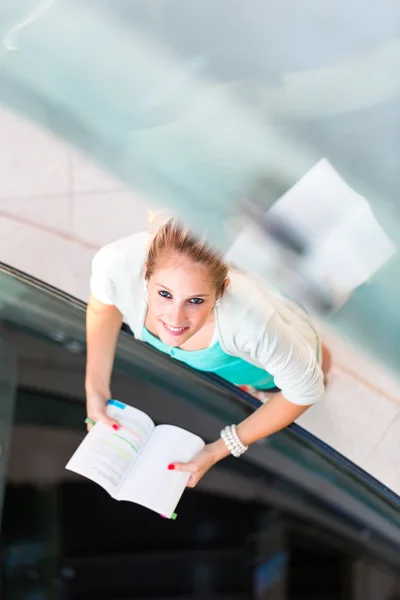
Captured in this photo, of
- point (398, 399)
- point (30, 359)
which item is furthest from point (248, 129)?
point (398, 399)

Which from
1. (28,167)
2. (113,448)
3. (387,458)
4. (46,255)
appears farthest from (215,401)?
(28,167)

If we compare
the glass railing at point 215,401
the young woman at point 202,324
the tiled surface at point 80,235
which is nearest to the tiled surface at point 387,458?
the tiled surface at point 80,235

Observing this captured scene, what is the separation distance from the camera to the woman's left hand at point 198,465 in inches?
34.0

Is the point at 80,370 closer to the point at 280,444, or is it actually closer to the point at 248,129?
the point at 280,444

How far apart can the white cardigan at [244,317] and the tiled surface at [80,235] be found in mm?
343

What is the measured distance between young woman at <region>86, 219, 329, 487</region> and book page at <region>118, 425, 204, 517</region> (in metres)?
0.02

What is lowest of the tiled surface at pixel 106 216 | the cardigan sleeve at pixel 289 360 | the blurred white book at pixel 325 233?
the cardigan sleeve at pixel 289 360

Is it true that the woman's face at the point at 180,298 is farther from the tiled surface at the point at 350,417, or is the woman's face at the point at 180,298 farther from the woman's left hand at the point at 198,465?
the tiled surface at the point at 350,417

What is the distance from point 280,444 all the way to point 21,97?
0.85m

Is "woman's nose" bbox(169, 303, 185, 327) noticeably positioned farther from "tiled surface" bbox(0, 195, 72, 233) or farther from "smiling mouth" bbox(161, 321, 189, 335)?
"tiled surface" bbox(0, 195, 72, 233)

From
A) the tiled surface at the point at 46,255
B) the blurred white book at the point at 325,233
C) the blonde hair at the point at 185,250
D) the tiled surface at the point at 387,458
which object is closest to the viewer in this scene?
the blonde hair at the point at 185,250

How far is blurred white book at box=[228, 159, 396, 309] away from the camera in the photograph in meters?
0.84

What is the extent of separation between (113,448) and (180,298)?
0.97 ft

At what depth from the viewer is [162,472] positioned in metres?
0.89
